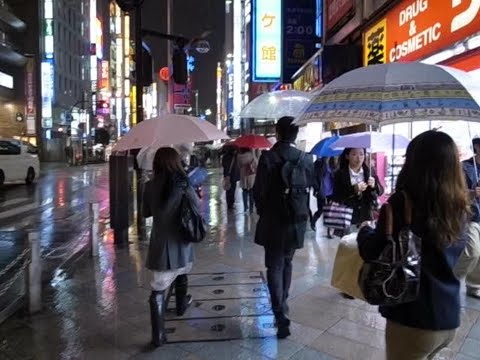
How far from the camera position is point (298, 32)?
17.1m

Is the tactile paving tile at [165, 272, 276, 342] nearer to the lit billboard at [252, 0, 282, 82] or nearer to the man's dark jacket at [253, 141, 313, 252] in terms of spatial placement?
the man's dark jacket at [253, 141, 313, 252]

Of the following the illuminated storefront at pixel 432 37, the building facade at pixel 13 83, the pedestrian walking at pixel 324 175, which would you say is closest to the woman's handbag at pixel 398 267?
the illuminated storefront at pixel 432 37

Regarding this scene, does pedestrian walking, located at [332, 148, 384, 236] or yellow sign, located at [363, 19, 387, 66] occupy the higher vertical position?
yellow sign, located at [363, 19, 387, 66]

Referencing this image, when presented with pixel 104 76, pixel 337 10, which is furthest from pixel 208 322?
pixel 104 76

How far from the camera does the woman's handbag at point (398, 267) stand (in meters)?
2.28

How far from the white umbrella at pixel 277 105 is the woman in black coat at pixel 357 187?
2.21 m

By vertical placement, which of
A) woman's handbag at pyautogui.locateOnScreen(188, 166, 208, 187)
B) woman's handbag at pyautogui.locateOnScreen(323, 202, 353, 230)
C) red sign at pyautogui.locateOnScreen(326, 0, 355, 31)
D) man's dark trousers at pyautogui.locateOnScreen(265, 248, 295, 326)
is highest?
red sign at pyautogui.locateOnScreen(326, 0, 355, 31)

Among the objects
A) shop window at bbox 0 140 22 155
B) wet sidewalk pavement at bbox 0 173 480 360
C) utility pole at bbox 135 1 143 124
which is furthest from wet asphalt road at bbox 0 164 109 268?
utility pole at bbox 135 1 143 124

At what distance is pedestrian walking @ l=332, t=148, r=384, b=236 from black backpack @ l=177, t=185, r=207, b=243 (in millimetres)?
2535

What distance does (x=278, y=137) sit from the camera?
4.55 meters

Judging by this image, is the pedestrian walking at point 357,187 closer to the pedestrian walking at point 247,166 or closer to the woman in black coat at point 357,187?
the woman in black coat at point 357,187

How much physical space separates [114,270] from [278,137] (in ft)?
12.9

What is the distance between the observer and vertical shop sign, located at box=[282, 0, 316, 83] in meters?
16.7

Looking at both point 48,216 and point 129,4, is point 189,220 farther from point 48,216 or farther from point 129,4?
point 48,216
